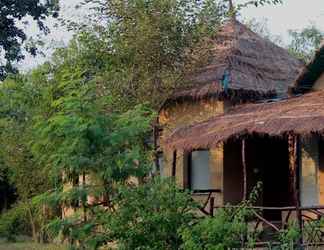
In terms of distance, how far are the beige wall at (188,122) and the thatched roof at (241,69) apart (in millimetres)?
382

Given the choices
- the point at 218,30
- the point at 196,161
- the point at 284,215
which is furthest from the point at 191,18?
the point at 284,215

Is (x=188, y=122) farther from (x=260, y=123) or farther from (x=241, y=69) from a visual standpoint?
(x=260, y=123)

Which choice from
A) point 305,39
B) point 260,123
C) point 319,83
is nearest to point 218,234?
point 260,123

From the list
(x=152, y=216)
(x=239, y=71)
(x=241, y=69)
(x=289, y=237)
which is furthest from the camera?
(x=241, y=69)

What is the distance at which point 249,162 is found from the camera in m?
16.4

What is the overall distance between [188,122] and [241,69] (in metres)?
1.73

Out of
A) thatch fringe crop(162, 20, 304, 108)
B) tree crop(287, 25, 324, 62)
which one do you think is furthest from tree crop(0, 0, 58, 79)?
tree crop(287, 25, 324, 62)

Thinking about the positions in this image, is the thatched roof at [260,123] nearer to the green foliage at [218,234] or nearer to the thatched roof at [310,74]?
the thatched roof at [310,74]

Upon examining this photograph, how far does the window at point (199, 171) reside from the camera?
17.0 metres

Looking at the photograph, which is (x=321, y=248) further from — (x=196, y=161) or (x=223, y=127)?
(x=196, y=161)

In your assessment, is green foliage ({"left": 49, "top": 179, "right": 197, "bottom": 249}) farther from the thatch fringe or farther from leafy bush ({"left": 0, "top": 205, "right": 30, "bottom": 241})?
leafy bush ({"left": 0, "top": 205, "right": 30, "bottom": 241})

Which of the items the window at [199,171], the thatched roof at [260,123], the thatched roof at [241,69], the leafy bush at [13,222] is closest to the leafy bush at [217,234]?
the thatched roof at [260,123]

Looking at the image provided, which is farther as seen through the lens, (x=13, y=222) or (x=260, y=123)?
(x=13, y=222)

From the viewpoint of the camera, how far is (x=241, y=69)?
55.3 feet
